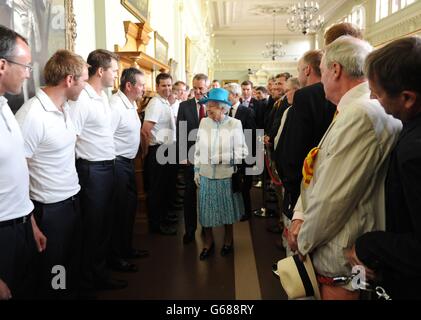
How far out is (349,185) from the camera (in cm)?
149

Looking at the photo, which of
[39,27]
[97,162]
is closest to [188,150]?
[97,162]

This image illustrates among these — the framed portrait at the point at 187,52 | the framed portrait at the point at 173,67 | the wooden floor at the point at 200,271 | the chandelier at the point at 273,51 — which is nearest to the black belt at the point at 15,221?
the wooden floor at the point at 200,271

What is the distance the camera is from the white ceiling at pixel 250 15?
15203 mm

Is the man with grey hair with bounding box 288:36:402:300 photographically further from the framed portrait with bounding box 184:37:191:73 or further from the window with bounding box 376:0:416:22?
the window with bounding box 376:0:416:22


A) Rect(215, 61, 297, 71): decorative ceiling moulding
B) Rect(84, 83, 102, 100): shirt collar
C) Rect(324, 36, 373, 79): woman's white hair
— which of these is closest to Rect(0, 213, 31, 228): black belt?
Rect(84, 83, 102, 100): shirt collar

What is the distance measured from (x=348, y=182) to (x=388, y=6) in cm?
1091

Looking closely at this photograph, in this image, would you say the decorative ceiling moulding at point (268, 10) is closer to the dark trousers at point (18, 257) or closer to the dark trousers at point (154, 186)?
the dark trousers at point (154, 186)

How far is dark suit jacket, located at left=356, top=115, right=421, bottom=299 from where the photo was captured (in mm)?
1144

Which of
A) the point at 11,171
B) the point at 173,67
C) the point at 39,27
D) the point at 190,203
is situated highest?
the point at 173,67

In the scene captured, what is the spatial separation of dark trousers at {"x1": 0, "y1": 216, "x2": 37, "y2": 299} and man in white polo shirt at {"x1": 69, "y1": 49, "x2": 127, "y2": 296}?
3.05 ft

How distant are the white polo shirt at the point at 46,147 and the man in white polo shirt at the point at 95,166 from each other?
387mm

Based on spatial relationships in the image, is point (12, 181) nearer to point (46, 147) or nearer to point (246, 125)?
point (46, 147)

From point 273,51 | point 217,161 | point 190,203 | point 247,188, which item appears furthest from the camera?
point 273,51
